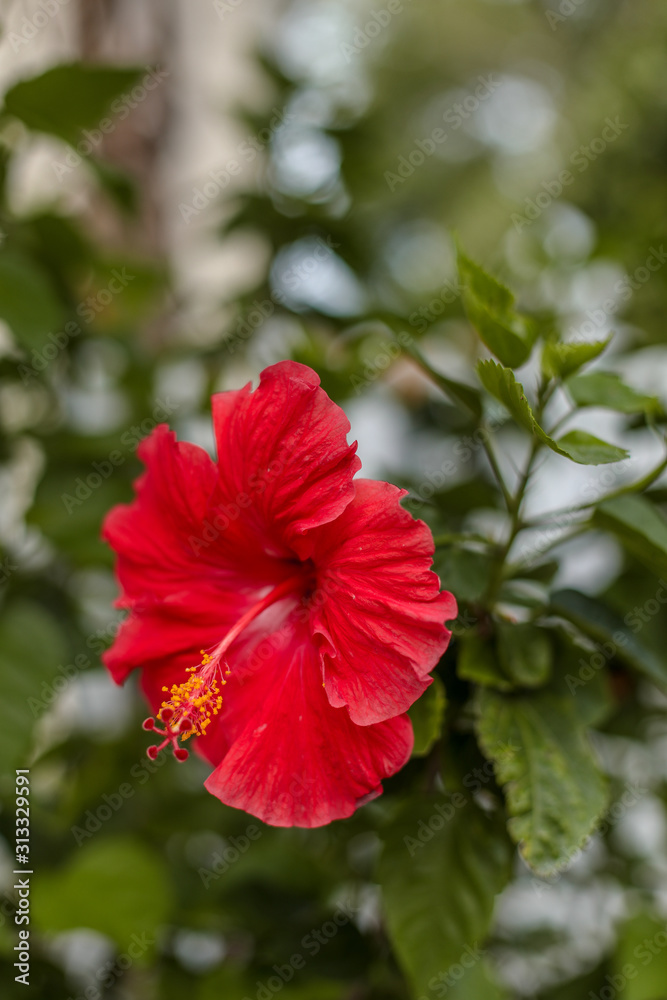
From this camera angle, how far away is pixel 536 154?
3.67 m

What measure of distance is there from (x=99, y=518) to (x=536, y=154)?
3.34 meters

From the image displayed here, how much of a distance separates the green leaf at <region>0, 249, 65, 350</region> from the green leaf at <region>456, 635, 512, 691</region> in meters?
0.67

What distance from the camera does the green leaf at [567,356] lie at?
0.68 m

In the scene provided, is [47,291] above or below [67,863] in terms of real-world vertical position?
above

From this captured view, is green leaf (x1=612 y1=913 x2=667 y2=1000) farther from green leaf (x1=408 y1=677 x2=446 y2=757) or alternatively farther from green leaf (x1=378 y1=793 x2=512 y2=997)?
green leaf (x1=408 y1=677 x2=446 y2=757)

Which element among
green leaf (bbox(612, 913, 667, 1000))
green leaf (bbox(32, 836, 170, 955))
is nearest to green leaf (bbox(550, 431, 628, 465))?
green leaf (bbox(612, 913, 667, 1000))

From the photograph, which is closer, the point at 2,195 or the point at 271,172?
the point at 2,195

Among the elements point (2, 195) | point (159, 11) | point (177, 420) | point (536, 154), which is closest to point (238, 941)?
point (177, 420)

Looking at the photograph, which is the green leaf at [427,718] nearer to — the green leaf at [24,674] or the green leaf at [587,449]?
the green leaf at [587,449]

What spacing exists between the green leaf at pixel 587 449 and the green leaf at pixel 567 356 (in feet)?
0.21

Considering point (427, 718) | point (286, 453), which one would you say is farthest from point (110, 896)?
point (286, 453)

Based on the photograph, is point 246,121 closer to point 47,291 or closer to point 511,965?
point 47,291

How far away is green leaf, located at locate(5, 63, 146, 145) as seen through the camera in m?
1.02

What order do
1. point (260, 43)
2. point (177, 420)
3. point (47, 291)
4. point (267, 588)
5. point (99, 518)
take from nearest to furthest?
point (267, 588)
point (47, 291)
point (99, 518)
point (177, 420)
point (260, 43)
